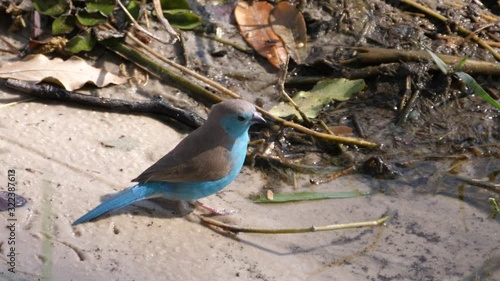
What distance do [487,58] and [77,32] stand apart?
3180 mm

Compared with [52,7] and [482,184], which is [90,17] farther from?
[482,184]

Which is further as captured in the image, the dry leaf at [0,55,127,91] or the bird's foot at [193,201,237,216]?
the dry leaf at [0,55,127,91]

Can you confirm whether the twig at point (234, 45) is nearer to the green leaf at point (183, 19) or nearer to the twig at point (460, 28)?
the green leaf at point (183, 19)

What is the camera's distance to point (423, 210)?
522 centimetres

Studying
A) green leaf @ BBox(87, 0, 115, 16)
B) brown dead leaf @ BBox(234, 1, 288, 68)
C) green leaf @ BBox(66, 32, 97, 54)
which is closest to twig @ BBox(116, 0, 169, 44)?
green leaf @ BBox(87, 0, 115, 16)

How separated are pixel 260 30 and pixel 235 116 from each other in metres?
1.92

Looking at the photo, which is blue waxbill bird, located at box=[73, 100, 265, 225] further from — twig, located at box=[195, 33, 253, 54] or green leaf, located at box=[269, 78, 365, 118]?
twig, located at box=[195, 33, 253, 54]

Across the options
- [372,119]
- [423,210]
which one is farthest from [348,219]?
[372,119]

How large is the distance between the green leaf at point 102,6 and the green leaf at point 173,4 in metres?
0.41

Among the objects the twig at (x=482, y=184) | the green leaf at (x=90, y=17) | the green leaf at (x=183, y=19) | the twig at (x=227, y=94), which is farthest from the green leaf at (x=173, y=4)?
the twig at (x=482, y=184)

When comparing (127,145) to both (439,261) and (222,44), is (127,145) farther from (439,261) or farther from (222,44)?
(439,261)

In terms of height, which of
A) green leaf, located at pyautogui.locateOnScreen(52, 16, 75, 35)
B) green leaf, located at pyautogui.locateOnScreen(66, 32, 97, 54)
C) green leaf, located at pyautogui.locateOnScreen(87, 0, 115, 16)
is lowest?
green leaf, located at pyautogui.locateOnScreen(66, 32, 97, 54)

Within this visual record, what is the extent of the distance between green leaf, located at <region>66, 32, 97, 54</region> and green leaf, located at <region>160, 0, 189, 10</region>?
69cm

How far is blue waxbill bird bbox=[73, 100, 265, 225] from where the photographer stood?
4.73 m
